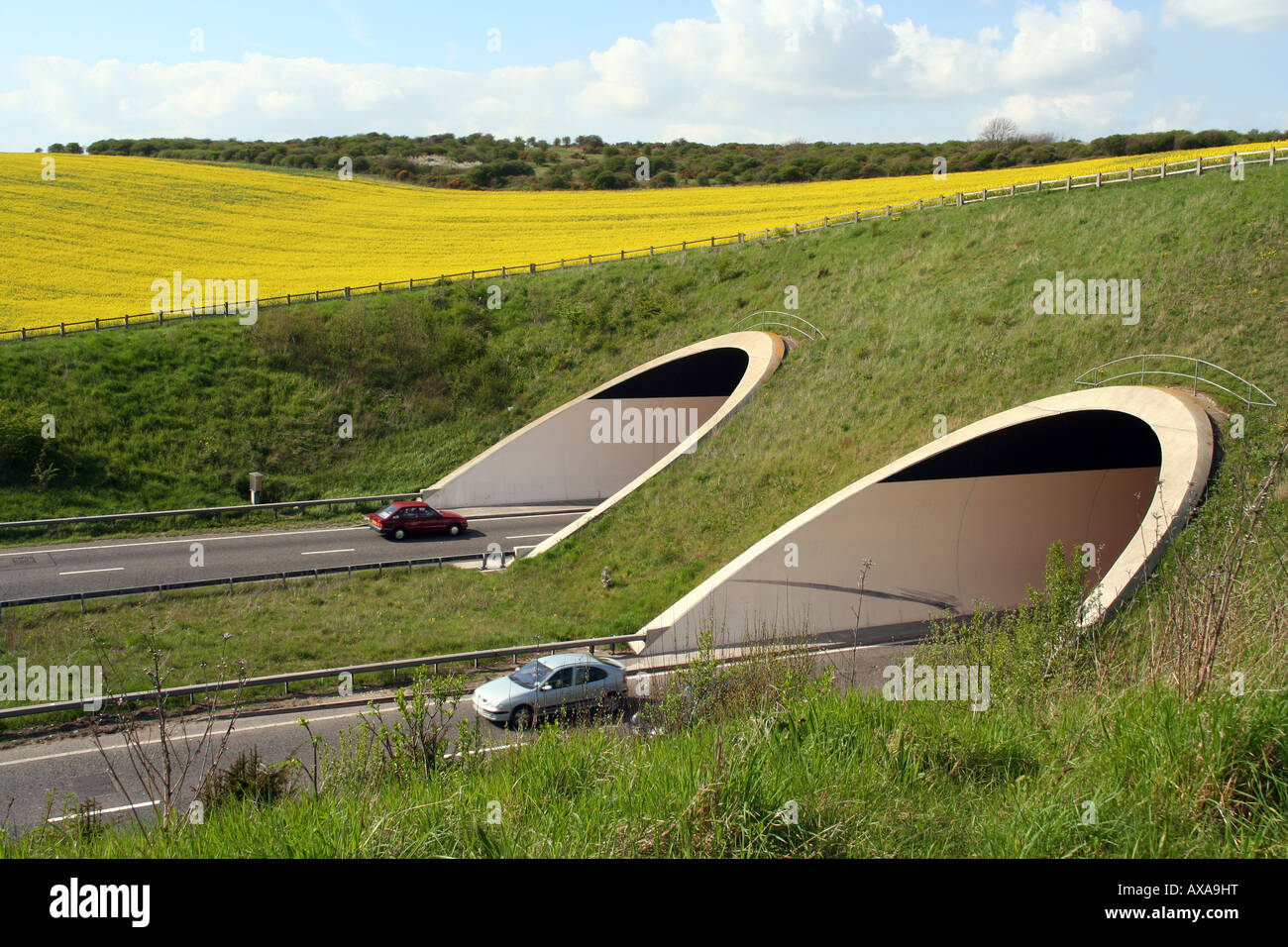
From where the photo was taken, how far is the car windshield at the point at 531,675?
51.8 ft

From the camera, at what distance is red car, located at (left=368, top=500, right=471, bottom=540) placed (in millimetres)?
29609

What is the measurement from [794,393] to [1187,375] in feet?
35.9

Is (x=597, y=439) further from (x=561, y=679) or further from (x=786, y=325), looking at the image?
(x=561, y=679)

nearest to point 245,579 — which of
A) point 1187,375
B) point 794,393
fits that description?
point 794,393

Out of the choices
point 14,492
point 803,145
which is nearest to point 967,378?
point 14,492

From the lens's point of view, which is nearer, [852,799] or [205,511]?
[852,799]

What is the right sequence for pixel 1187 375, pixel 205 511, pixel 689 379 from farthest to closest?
pixel 689 379
pixel 205 511
pixel 1187 375

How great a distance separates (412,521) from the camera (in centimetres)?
2975

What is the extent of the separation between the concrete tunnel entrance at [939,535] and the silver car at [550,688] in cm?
358

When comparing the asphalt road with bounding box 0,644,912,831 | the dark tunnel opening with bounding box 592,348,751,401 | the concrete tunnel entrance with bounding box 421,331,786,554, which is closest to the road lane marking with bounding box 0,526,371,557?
the concrete tunnel entrance with bounding box 421,331,786,554

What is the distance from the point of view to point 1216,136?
63812 millimetres

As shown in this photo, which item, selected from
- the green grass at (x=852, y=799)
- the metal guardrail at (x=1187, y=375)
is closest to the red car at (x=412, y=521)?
Answer: the metal guardrail at (x=1187, y=375)

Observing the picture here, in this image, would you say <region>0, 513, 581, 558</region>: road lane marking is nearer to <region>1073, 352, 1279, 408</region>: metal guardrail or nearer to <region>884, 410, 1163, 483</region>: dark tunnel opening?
<region>884, 410, 1163, 483</region>: dark tunnel opening
